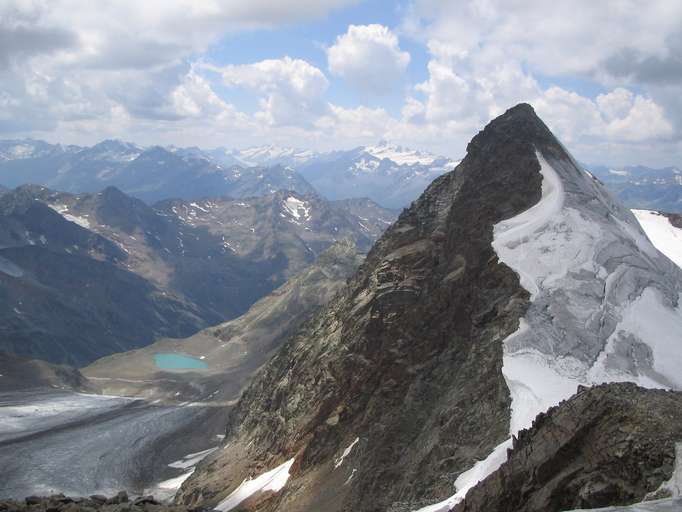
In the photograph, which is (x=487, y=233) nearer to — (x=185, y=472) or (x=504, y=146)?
(x=504, y=146)

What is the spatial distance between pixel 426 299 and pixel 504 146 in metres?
15.0

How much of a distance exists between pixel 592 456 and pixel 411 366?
24.9m

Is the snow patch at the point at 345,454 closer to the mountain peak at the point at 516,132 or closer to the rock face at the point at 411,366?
the rock face at the point at 411,366

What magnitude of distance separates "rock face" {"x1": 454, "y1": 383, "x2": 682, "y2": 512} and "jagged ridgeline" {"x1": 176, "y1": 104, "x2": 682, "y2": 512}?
1.24 ft

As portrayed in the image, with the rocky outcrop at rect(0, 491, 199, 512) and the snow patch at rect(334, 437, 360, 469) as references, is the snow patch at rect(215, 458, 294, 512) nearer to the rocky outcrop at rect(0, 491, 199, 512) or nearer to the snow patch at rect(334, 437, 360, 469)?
the snow patch at rect(334, 437, 360, 469)

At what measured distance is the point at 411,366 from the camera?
4284 centimetres

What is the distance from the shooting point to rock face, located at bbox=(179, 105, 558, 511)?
30547 mm

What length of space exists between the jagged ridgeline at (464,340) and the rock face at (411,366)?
135mm

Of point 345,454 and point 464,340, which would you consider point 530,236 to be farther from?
point 345,454

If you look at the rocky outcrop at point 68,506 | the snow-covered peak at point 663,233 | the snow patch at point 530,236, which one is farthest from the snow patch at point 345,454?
the snow-covered peak at point 663,233

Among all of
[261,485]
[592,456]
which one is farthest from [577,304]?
[261,485]

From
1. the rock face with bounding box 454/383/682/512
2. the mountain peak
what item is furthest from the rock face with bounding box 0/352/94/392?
the rock face with bounding box 454/383/682/512

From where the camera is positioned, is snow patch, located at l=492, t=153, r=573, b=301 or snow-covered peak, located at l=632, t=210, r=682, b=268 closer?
snow patch, located at l=492, t=153, r=573, b=301

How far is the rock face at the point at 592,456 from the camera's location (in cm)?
1639
